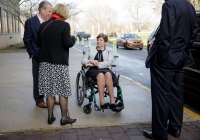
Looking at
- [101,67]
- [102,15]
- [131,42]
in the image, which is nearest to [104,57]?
[101,67]

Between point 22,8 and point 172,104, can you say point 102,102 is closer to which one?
point 172,104

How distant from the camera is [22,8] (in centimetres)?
2456

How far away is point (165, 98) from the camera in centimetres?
337

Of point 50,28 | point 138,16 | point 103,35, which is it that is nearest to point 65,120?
point 50,28

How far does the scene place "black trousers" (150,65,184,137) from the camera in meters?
3.34

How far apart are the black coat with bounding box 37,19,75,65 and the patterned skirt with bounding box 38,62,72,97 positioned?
0.09m

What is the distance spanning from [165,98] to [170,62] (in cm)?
48

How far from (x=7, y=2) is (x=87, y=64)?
25.0m

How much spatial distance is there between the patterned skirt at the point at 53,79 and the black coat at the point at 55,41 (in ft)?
0.30

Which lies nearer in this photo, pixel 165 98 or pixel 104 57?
pixel 165 98

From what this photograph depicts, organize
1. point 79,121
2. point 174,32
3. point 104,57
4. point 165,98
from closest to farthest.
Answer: point 174,32 → point 165,98 → point 79,121 → point 104,57

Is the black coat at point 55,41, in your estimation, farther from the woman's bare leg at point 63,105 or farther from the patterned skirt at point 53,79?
the woman's bare leg at point 63,105

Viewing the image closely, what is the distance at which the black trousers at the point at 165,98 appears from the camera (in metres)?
3.34

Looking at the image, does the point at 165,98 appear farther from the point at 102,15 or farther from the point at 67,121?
the point at 102,15
